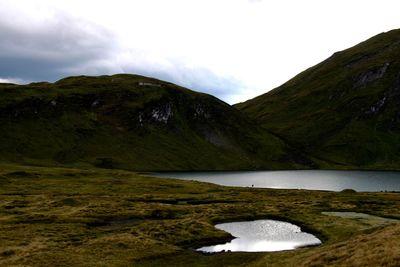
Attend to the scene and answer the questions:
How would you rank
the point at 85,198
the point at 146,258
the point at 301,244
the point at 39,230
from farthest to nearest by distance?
the point at 85,198 → the point at 39,230 → the point at 301,244 → the point at 146,258

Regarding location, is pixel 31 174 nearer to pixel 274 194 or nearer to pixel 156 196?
pixel 156 196

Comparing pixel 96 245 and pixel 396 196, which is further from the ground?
pixel 396 196

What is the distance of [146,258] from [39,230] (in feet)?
82.6

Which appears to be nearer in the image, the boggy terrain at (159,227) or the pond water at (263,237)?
the boggy terrain at (159,227)

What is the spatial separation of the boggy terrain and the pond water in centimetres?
239

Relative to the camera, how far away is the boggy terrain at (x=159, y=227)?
48.9 metres

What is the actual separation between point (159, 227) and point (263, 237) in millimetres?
17167

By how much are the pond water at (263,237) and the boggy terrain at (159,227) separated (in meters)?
2.39

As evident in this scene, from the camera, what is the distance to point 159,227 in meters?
73.1

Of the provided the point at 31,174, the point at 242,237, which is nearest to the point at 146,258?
the point at 242,237

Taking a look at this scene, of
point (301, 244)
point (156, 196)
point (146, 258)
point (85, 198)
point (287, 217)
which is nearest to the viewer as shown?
point (146, 258)

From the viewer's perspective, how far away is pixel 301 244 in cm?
6525

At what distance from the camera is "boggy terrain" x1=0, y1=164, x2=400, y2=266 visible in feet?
161

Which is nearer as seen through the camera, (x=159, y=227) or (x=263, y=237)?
(x=263, y=237)
